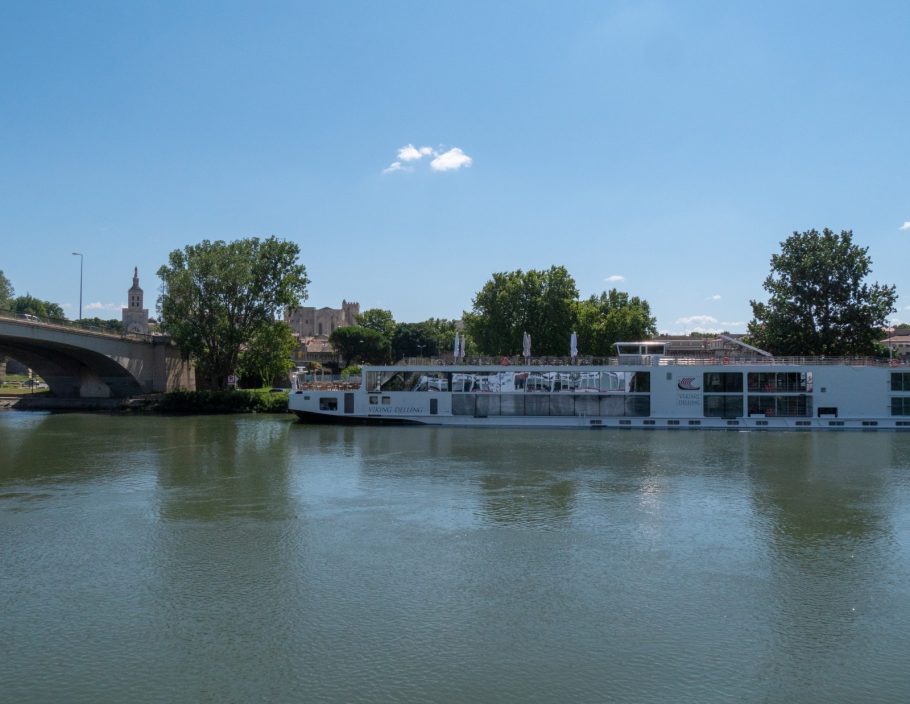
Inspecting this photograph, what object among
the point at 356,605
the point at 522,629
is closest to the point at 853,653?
the point at 522,629

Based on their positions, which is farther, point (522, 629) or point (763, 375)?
point (763, 375)

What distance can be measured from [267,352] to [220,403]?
20.6 feet

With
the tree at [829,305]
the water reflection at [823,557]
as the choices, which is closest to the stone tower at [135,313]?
the tree at [829,305]

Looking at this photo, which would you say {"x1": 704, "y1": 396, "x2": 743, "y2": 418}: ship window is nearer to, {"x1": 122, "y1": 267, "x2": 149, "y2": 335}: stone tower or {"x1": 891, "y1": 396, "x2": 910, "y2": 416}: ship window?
{"x1": 891, "y1": 396, "x2": 910, "y2": 416}: ship window

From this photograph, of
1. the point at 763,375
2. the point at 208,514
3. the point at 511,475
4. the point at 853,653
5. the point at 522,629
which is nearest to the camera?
the point at 853,653

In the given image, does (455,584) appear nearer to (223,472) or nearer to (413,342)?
(223,472)

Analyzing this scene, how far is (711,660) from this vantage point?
12.8 meters

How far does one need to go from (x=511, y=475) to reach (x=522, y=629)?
17.0 m

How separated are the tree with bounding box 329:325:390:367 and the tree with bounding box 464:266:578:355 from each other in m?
47.0

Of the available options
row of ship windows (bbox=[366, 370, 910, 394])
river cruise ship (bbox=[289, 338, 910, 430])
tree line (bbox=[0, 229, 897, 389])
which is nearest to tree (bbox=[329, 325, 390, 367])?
tree line (bbox=[0, 229, 897, 389])

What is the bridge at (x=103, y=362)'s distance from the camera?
64062 millimetres

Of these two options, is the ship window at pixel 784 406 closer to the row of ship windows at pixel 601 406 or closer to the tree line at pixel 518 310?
the row of ship windows at pixel 601 406

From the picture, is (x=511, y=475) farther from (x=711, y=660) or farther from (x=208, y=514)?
(x=711, y=660)

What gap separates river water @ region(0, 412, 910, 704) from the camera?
12.2m
